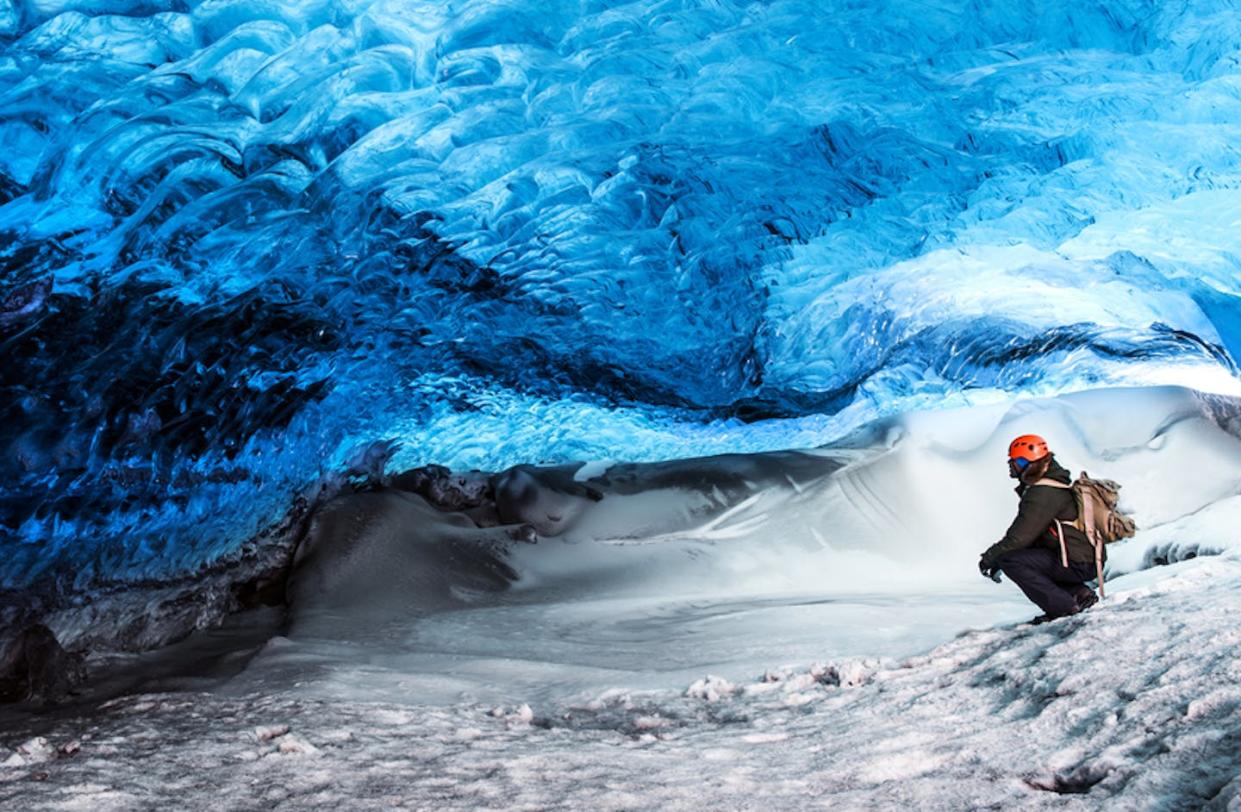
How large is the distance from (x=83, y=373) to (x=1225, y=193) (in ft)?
25.4

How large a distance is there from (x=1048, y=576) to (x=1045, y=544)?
21 centimetres

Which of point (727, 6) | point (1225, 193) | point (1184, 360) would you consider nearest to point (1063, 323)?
point (1184, 360)

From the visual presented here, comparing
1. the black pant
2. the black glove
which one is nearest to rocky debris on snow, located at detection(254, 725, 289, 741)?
the black glove

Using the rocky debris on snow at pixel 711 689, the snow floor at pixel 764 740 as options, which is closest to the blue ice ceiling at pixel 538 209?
the snow floor at pixel 764 740

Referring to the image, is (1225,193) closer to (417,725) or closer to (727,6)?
(727,6)

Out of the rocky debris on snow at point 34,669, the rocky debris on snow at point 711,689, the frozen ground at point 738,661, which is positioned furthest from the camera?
the rocky debris on snow at point 34,669

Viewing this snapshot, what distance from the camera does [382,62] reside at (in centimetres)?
577

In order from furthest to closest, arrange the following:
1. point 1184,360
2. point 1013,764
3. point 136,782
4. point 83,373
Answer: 1. point 1184,360
2. point 83,373
3. point 136,782
4. point 1013,764

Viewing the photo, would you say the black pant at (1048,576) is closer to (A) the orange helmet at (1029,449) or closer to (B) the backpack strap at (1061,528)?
(B) the backpack strap at (1061,528)

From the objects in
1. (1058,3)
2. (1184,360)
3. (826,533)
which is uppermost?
(1058,3)

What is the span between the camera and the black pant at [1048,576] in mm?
5477

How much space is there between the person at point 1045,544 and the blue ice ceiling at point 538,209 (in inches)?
94.8

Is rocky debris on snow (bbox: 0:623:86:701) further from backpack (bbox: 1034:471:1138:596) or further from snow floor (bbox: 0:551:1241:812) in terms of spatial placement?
backpack (bbox: 1034:471:1138:596)

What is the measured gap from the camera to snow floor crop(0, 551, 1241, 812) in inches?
122
